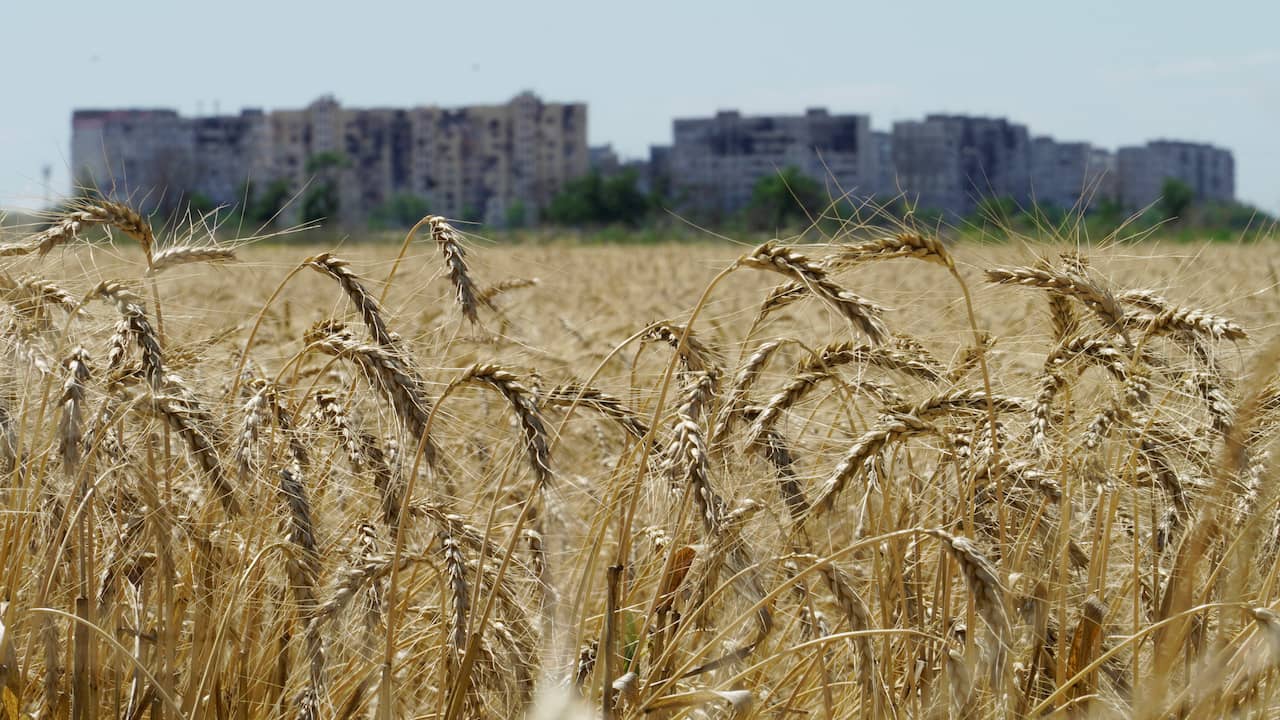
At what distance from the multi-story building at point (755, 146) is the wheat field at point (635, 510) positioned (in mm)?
123750

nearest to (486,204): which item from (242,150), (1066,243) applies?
(242,150)

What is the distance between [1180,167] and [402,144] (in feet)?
327

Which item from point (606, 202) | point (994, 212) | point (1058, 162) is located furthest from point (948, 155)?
point (994, 212)

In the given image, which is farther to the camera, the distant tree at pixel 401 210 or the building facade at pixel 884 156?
the building facade at pixel 884 156

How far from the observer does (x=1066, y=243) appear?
103 inches

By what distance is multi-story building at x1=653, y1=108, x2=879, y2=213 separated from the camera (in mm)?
127188

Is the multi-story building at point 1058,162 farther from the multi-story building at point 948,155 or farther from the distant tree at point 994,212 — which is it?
the distant tree at point 994,212

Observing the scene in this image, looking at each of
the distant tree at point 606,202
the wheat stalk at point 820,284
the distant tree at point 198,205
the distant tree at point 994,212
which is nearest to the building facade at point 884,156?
the distant tree at point 606,202

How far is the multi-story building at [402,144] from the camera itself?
13175 cm

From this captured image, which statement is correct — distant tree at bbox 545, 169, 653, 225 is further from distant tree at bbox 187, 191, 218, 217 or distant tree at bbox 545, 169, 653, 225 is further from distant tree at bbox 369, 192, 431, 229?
distant tree at bbox 187, 191, 218, 217

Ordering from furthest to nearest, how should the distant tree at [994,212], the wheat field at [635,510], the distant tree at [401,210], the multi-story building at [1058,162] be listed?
the multi-story building at [1058,162] → the distant tree at [401,210] → the distant tree at [994,212] → the wheat field at [635,510]

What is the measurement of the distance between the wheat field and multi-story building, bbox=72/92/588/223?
417 feet

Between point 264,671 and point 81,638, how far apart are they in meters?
0.38

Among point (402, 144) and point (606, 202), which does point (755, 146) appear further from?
point (606, 202)
